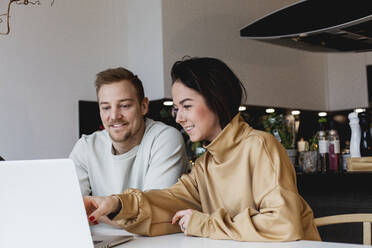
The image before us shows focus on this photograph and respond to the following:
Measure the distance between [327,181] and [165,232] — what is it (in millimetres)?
1691

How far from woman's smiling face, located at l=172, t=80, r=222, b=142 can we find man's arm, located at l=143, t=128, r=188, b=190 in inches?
11.0

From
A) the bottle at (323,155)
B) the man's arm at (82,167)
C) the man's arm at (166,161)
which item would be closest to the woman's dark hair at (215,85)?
the man's arm at (166,161)

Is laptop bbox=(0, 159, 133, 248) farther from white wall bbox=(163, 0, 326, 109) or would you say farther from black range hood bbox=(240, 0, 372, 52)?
white wall bbox=(163, 0, 326, 109)

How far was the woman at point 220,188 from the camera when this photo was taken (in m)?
1.22

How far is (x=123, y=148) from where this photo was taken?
1.88 m

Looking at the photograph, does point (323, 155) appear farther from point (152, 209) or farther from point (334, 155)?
point (152, 209)

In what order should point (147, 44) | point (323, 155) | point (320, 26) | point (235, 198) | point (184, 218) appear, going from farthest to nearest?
1. point (147, 44)
2. point (323, 155)
3. point (320, 26)
4. point (235, 198)
5. point (184, 218)

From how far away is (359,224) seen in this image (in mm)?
2785

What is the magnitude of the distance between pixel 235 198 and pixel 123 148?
634mm

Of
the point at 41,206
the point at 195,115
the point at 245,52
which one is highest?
the point at 245,52

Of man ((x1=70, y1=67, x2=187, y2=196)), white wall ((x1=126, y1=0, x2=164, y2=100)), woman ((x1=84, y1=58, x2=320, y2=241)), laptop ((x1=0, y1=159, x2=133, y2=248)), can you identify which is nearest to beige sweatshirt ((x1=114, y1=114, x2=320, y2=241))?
woman ((x1=84, y1=58, x2=320, y2=241))

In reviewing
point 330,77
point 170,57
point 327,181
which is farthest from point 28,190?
point 330,77

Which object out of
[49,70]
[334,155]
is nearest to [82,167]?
[49,70]

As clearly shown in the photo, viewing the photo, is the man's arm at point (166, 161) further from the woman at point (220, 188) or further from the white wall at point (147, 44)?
the white wall at point (147, 44)
